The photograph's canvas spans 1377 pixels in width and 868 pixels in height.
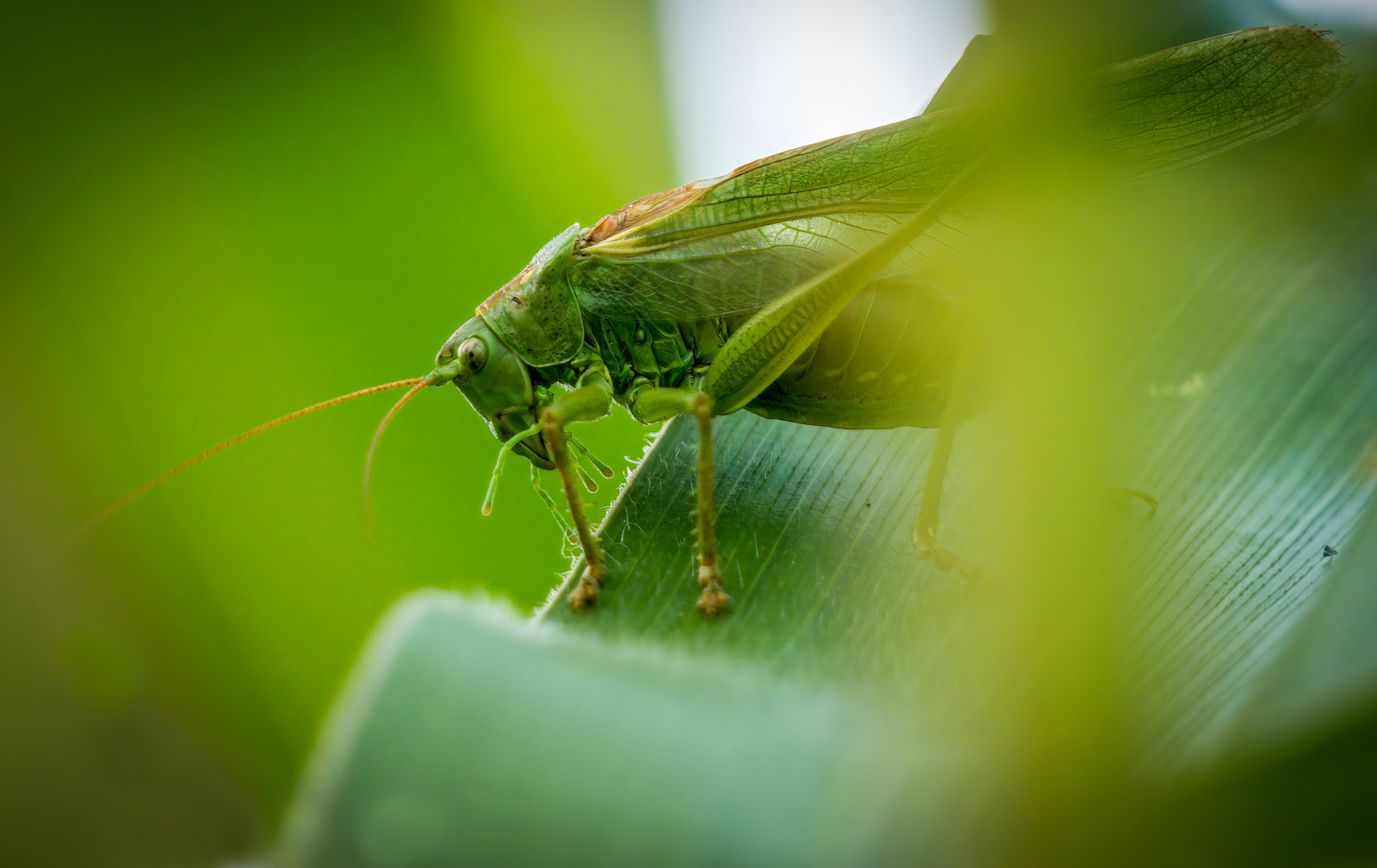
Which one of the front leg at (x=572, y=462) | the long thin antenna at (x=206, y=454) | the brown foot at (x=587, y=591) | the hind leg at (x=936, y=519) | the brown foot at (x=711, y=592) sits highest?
the long thin antenna at (x=206, y=454)

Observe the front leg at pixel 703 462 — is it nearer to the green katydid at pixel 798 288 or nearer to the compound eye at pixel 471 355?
the green katydid at pixel 798 288

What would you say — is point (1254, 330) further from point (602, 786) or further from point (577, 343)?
point (577, 343)

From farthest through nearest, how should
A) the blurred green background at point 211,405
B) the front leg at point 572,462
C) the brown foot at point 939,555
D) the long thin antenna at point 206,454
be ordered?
the blurred green background at point 211,405
the long thin antenna at point 206,454
the front leg at point 572,462
the brown foot at point 939,555

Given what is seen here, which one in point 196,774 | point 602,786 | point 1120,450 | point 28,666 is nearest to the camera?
point 1120,450

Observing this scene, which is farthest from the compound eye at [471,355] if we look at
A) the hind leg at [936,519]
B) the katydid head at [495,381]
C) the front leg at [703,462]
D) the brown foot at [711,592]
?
the hind leg at [936,519]

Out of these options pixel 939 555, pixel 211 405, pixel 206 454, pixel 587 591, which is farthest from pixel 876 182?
pixel 211 405

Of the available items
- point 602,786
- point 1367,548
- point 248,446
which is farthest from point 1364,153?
point 248,446
